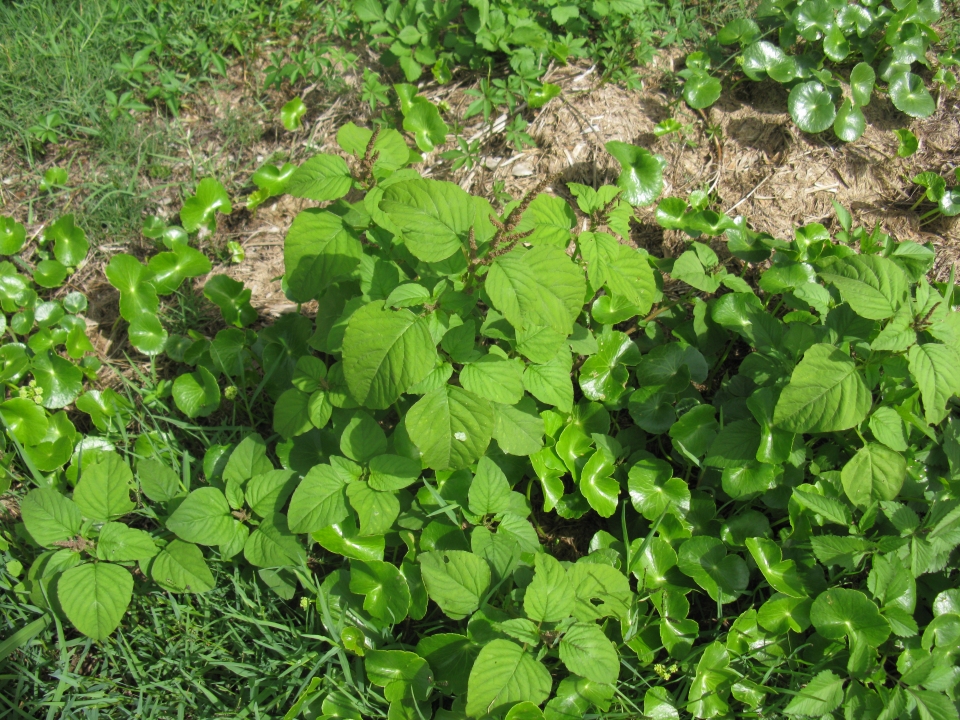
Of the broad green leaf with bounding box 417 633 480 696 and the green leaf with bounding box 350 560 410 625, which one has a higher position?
the green leaf with bounding box 350 560 410 625

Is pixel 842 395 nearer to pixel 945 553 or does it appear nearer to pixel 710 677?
pixel 945 553

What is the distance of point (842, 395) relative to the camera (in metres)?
1.71

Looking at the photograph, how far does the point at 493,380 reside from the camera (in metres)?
1.68

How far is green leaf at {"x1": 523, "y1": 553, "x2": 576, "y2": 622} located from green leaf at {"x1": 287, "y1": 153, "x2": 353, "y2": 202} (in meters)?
1.09

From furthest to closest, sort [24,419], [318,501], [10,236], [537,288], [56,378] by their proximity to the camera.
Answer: [10,236] < [56,378] < [24,419] < [318,501] < [537,288]

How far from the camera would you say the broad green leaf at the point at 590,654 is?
1.60m

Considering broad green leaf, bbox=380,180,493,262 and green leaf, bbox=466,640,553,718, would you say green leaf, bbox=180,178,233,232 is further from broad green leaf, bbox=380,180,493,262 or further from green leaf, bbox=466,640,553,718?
green leaf, bbox=466,640,553,718

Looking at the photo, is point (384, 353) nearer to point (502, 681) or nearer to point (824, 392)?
point (502, 681)

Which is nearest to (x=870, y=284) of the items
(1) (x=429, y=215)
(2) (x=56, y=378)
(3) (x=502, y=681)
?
(1) (x=429, y=215)

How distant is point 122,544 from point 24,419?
28.9 inches

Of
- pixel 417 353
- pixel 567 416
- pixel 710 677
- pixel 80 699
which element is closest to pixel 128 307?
pixel 80 699

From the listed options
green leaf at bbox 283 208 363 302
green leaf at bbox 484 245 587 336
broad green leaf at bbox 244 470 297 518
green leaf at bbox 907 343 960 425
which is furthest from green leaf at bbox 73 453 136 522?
green leaf at bbox 907 343 960 425

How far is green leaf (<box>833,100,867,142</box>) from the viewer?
268cm

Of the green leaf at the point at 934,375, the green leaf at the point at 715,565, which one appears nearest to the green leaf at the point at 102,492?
the green leaf at the point at 715,565
